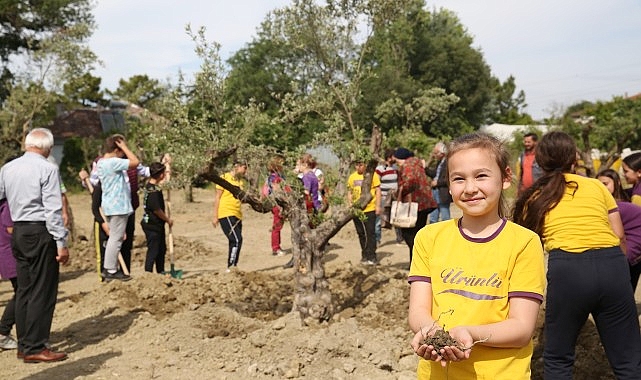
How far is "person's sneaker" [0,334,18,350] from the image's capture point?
629 cm

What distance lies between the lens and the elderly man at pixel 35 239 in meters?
5.81

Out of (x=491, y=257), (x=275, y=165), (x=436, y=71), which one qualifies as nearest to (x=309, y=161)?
(x=275, y=165)

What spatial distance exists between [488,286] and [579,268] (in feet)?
5.51

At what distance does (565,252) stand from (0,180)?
4.98m

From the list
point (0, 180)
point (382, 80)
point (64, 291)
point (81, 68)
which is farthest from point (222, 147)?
point (382, 80)

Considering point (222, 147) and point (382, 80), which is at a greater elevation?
point (382, 80)

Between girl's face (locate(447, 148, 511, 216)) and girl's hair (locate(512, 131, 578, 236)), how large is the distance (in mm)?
1587

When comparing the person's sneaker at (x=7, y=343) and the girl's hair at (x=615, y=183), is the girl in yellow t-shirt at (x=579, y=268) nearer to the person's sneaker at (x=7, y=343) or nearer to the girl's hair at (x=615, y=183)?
the girl's hair at (x=615, y=183)

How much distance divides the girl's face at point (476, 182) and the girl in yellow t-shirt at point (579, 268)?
161cm

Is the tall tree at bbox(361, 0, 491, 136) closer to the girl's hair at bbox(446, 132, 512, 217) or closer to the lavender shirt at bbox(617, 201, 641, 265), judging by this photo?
the lavender shirt at bbox(617, 201, 641, 265)

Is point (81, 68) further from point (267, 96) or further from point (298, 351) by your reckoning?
point (267, 96)

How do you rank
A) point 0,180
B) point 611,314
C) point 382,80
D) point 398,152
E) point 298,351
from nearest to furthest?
point 611,314 → point 298,351 → point 0,180 → point 398,152 → point 382,80

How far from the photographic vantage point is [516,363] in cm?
247

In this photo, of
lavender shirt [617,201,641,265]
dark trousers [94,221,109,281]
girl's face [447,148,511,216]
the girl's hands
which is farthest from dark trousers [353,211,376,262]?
the girl's hands
